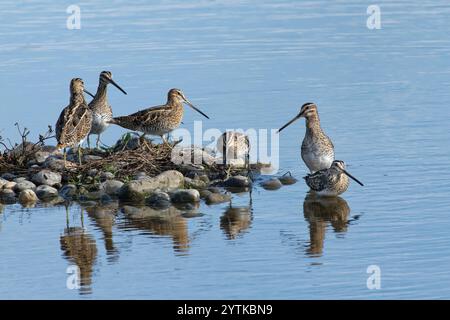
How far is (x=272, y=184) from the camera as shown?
15898 millimetres

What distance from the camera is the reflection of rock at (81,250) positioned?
12141mm

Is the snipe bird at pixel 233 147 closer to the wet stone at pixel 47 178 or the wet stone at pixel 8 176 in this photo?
the wet stone at pixel 47 178

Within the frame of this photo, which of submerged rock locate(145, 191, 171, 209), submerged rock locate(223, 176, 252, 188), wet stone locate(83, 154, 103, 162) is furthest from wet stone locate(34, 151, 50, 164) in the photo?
submerged rock locate(223, 176, 252, 188)

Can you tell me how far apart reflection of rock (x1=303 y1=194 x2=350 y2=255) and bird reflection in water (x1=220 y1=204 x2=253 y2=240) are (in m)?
0.68

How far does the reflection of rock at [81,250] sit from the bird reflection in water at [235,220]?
149 cm

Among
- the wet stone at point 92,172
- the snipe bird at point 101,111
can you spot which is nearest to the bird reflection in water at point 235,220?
the wet stone at point 92,172

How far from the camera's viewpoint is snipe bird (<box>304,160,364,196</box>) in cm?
1520

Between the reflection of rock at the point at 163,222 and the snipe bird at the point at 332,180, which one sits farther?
the snipe bird at the point at 332,180

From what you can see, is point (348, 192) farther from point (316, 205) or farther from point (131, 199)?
point (131, 199)

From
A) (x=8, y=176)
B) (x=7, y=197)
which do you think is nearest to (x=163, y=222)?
(x=7, y=197)

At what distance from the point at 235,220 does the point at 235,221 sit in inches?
1.9

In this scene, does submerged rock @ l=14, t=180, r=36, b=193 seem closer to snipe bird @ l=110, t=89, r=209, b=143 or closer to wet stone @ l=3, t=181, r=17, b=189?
wet stone @ l=3, t=181, r=17, b=189

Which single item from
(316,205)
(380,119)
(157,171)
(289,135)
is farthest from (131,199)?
(380,119)

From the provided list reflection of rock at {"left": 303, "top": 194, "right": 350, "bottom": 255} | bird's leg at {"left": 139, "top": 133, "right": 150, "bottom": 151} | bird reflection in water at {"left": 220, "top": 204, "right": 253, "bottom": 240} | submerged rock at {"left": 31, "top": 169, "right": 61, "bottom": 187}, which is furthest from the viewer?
bird's leg at {"left": 139, "top": 133, "right": 150, "bottom": 151}
